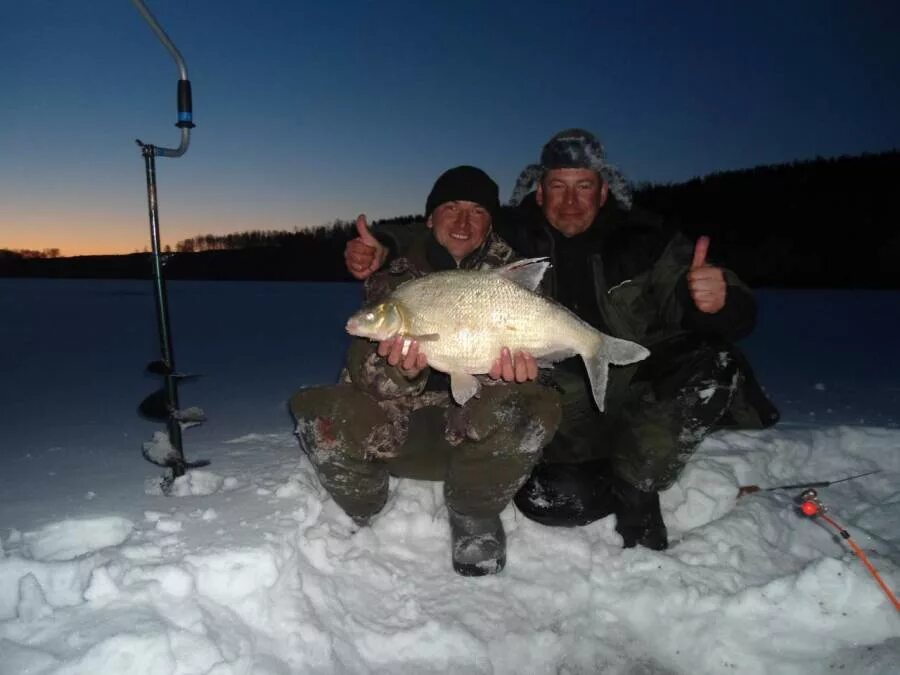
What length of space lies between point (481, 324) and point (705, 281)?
129cm

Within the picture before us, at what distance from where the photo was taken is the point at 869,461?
3.96m

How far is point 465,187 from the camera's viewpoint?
3.28 meters

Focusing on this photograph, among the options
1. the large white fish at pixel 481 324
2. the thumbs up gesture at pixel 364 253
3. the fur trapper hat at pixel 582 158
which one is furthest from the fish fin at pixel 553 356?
the fur trapper hat at pixel 582 158

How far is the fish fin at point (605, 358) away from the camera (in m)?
2.81

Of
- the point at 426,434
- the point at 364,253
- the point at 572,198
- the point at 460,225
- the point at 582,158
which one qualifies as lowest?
the point at 426,434

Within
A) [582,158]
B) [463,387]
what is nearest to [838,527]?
[463,387]

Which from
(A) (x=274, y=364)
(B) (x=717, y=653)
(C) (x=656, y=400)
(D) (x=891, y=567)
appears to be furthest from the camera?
(A) (x=274, y=364)

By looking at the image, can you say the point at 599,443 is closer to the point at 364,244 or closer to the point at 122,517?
the point at 364,244

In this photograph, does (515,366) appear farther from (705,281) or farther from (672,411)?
(705,281)

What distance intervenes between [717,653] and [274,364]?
6814 mm

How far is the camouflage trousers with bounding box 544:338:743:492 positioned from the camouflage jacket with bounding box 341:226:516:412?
94cm

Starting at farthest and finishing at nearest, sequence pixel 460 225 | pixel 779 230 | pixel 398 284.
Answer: pixel 779 230
pixel 460 225
pixel 398 284

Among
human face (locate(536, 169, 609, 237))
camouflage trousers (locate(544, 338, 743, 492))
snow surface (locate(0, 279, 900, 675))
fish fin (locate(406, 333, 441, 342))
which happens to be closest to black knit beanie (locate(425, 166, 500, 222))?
human face (locate(536, 169, 609, 237))

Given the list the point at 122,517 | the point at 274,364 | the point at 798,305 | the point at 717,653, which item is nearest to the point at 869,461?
the point at 717,653
